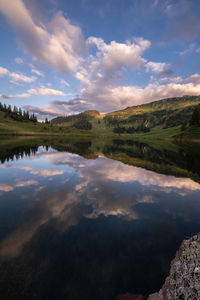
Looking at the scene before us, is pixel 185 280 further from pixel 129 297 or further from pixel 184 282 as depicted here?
pixel 129 297

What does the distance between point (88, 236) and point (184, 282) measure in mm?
6073

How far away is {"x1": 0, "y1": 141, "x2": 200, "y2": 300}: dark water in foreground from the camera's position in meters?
6.79

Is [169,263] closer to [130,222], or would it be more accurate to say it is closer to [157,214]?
[130,222]

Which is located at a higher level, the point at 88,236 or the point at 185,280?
the point at 185,280

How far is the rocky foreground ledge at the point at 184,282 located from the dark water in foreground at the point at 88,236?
0.53 meters

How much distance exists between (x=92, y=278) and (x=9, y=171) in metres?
24.6

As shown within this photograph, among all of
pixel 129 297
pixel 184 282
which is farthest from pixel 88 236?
pixel 184 282

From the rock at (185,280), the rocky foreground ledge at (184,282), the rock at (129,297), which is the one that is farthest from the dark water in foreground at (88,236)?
the rock at (185,280)

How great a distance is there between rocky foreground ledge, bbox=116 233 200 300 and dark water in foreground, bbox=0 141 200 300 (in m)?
0.53

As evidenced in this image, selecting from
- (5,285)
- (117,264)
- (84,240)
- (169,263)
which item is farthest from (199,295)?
(5,285)

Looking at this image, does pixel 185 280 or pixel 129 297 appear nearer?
pixel 185 280

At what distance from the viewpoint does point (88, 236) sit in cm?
1009

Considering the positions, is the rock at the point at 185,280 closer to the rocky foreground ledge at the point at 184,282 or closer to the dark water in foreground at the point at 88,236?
the rocky foreground ledge at the point at 184,282

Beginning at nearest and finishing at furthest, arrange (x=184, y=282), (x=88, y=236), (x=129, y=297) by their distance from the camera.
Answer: (x=184, y=282), (x=129, y=297), (x=88, y=236)
